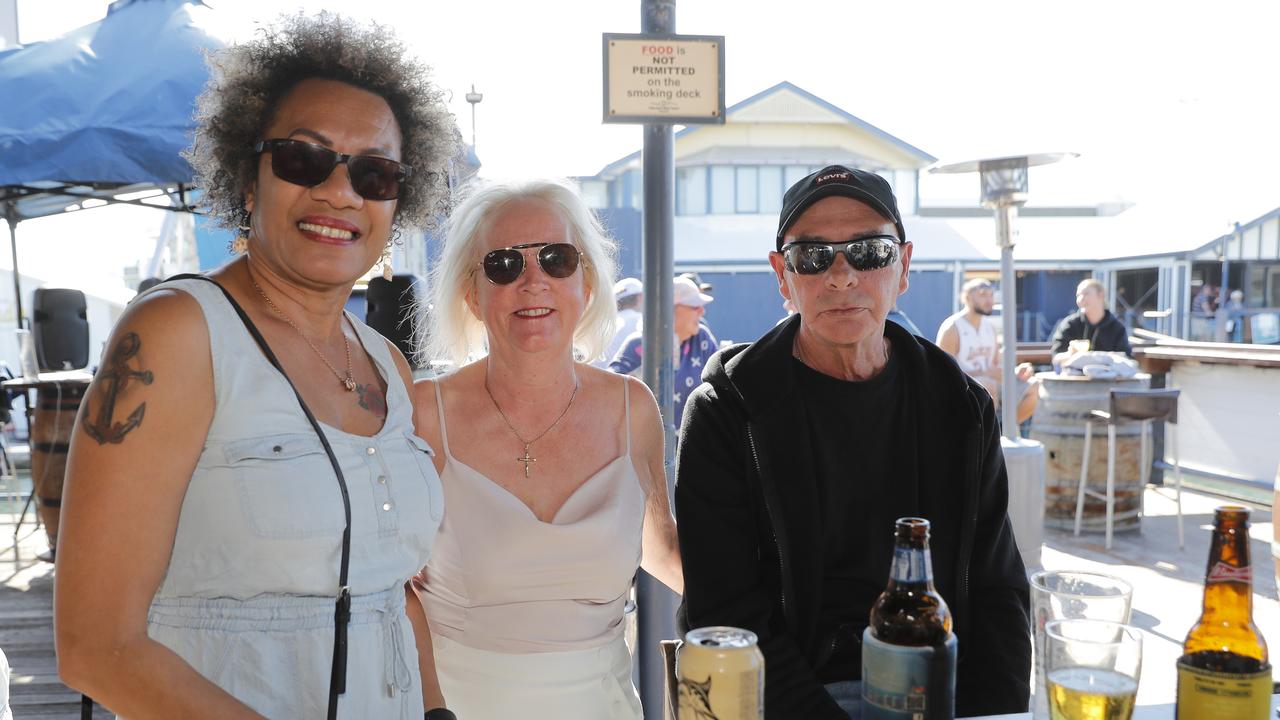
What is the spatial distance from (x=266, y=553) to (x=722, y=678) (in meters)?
0.76

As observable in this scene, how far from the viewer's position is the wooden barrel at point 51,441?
5.50m

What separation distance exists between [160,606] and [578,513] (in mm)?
979

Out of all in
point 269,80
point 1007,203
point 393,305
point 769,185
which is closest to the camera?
point 269,80

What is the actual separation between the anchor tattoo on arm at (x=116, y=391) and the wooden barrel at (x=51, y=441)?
5.00 metres

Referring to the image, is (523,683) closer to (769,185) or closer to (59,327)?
(59,327)

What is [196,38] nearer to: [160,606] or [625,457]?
[625,457]

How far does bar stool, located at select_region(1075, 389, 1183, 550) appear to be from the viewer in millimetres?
6617

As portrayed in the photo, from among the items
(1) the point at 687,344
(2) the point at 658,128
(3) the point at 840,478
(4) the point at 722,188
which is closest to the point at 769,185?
(4) the point at 722,188

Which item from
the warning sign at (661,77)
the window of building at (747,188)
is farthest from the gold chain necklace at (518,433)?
the window of building at (747,188)

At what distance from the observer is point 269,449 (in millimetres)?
1389

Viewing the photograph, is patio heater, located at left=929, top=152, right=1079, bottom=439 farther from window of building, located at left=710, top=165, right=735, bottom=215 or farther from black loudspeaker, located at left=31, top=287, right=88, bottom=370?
window of building, located at left=710, top=165, right=735, bottom=215

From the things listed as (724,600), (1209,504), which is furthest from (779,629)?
(1209,504)

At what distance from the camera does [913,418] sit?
208cm

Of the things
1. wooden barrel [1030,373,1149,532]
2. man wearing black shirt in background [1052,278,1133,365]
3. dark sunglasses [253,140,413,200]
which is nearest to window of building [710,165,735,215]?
man wearing black shirt in background [1052,278,1133,365]
